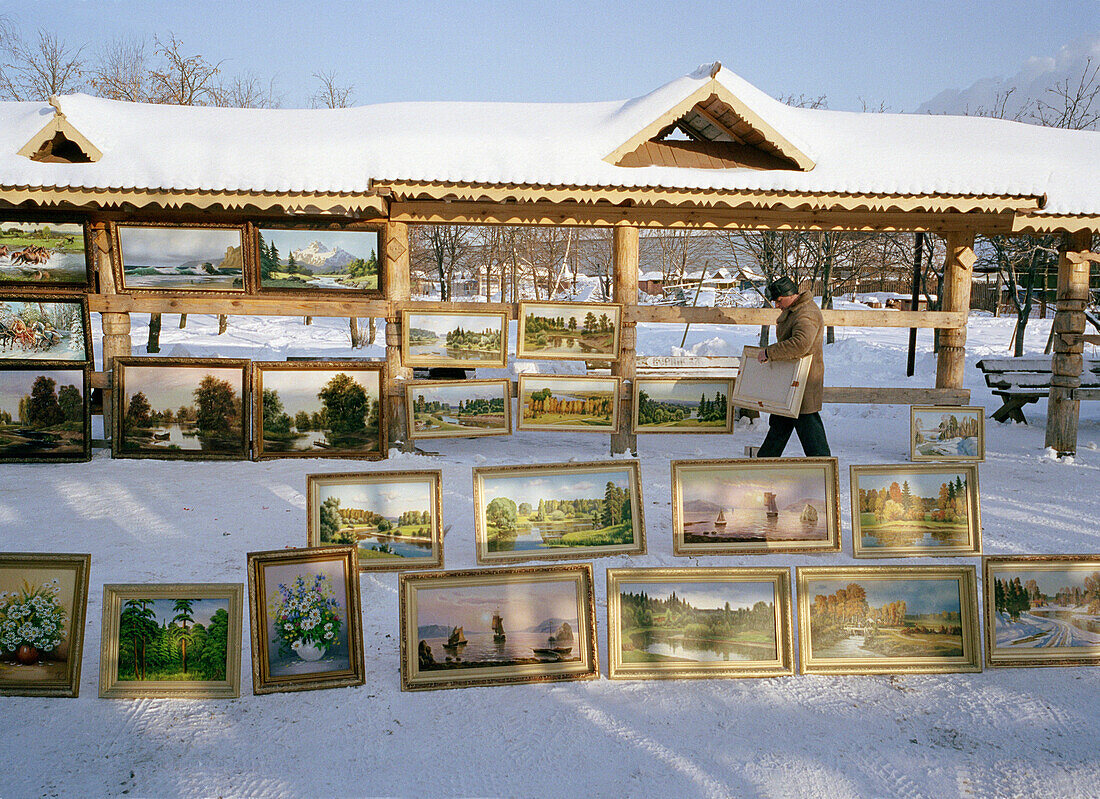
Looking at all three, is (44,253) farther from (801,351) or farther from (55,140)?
(801,351)

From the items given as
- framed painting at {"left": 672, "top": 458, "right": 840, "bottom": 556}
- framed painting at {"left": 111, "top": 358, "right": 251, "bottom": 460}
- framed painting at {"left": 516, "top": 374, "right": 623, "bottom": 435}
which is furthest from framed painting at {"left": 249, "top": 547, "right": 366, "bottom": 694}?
framed painting at {"left": 111, "top": 358, "right": 251, "bottom": 460}

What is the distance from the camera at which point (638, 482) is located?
4.80 m

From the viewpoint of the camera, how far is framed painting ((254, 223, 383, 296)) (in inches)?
313

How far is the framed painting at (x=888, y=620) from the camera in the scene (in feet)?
12.0

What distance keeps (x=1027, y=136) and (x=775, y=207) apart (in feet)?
11.5

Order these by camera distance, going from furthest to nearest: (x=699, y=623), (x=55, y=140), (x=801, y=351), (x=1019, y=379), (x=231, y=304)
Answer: (x=1019, y=379) → (x=231, y=304) → (x=55, y=140) → (x=801, y=351) → (x=699, y=623)

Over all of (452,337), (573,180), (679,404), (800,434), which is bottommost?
(800,434)

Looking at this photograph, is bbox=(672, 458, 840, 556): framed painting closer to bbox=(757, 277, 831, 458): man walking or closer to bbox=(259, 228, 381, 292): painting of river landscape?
bbox=(757, 277, 831, 458): man walking

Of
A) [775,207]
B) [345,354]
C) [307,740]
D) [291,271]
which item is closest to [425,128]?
[291,271]

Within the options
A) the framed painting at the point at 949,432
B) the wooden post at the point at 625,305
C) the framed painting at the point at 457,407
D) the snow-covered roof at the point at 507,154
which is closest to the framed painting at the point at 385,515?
the framed painting at the point at 457,407

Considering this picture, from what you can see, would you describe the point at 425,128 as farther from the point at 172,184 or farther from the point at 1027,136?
the point at 1027,136

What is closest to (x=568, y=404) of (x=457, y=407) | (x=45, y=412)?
(x=457, y=407)

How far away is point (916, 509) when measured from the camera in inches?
192

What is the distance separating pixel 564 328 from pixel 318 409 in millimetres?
2814
